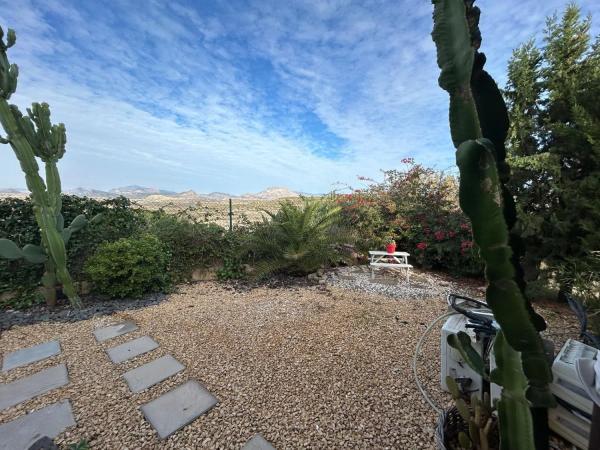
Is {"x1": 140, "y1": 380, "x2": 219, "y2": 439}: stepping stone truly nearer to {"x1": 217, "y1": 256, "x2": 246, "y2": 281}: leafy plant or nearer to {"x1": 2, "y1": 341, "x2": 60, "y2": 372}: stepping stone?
{"x1": 2, "y1": 341, "x2": 60, "y2": 372}: stepping stone

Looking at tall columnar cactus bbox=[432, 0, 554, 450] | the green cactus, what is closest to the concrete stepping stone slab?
the green cactus

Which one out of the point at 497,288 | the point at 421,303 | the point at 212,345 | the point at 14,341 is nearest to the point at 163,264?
the point at 14,341

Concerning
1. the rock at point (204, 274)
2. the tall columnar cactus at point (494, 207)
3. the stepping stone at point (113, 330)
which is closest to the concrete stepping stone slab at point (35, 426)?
the stepping stone at point (113, 330)

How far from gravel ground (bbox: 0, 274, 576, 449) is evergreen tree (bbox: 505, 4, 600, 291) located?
91cm

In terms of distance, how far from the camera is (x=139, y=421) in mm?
1457

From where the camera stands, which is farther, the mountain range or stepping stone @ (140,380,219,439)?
the mountain range

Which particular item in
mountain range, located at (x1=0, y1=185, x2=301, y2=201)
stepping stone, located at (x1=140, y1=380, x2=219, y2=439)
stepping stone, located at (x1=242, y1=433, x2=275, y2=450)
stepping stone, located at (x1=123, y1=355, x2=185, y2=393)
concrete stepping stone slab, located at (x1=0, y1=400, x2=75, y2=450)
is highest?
mountain range, located at (x1=0, y1=185, x2=301, y2=201)

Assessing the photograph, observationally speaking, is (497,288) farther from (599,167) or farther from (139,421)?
(599,167)

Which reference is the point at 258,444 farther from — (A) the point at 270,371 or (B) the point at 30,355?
(B) the point at 30,355

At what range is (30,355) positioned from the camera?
6.88 ft

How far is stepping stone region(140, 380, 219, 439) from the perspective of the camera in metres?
1.43

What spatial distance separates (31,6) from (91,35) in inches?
27.2

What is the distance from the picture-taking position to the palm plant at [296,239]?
13.1ft

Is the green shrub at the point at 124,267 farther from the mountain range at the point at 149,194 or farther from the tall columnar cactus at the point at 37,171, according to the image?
the mountain range at the point at 149,194
